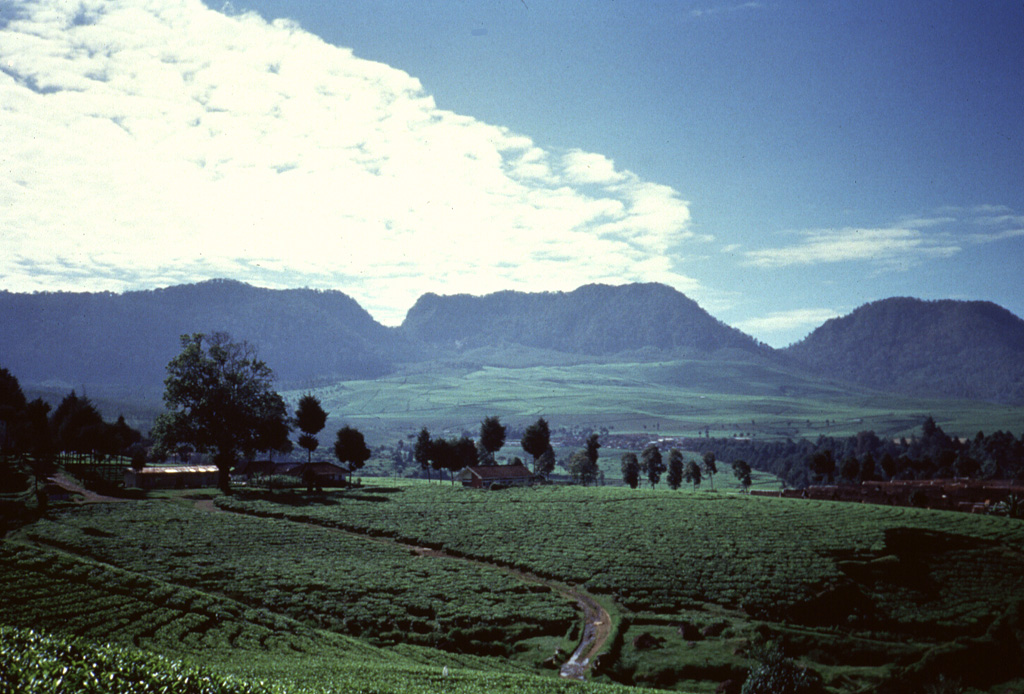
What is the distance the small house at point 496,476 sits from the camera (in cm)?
11056

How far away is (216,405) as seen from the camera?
83.6 meters

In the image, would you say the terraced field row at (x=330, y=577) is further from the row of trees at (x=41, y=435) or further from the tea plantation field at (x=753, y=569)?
the row of trees at (x=41, y=435)

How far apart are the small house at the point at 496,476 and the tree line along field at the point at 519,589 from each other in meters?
35.2

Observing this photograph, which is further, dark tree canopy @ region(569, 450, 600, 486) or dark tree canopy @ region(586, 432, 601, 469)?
dark tree canopy @ region(586, 432, 601, 469)

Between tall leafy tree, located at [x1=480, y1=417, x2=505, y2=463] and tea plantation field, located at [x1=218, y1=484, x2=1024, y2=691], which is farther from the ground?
tall leafy tree, located at [x1=480, y1=417, x2=505, y2=463]

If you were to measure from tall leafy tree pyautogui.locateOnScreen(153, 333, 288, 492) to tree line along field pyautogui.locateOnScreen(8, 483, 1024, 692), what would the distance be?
10.6 meters

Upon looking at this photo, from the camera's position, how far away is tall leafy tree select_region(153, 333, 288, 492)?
8188cm

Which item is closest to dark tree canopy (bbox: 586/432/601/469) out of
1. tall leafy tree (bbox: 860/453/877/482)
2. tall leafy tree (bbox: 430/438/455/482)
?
tall leafy tree (bbox: 430/438/455/482)

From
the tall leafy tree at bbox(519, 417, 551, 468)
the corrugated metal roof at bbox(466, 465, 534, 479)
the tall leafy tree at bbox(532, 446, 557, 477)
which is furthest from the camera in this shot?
the tall leafy tree at bbox(532, 446, 557, 477)

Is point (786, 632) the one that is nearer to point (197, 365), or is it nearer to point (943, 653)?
point (943, 653)

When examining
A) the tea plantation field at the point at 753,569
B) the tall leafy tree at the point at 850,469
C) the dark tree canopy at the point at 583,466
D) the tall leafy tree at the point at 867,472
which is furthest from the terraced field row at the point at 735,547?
the tall leafy tree at the point at 867,472

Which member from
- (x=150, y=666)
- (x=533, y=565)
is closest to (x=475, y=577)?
(x=533, y=565)

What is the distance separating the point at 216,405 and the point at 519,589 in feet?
177

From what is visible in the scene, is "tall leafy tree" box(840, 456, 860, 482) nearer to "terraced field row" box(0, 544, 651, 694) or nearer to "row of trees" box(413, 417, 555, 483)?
"row of trees" box(413, 417, 555, 483)
